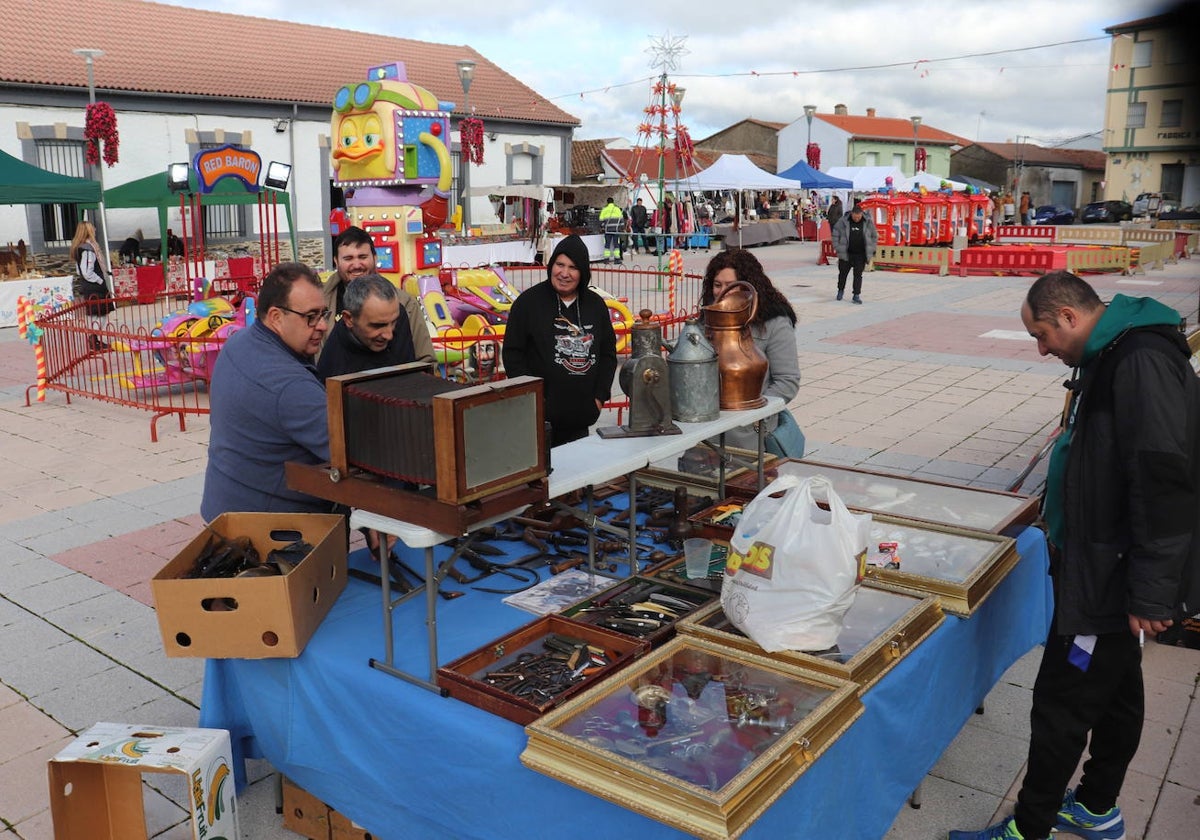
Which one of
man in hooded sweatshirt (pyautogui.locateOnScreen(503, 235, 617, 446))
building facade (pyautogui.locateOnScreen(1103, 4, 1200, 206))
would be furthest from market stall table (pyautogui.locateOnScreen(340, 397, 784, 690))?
building facade (pyautogui.locateOnScreen(1103, 4, 1200, 206))

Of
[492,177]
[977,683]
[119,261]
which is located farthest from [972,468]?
[492,177]

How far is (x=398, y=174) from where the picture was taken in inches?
434

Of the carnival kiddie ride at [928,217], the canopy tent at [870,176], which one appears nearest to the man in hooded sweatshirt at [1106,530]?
the carnival kiddie ride at [928,217]

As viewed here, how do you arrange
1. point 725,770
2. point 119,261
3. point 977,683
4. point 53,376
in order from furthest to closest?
point 119,261 → point 53,376 → point 977,683 → point 725,770

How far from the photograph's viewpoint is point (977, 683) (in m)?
3.45

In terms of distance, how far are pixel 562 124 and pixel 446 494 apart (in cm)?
3033

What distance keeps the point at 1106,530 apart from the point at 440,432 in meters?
1.89

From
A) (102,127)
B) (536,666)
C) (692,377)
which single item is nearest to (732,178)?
(102,127)

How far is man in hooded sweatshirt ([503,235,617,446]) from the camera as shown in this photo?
15.6 ft

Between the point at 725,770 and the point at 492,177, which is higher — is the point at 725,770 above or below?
below

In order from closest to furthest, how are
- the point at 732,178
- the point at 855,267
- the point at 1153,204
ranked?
the point at 855,267 < the point at 732,178 < the point at 1153,204

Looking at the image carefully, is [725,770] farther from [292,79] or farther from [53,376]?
[292,79]

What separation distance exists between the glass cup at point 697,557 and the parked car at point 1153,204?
153 feet

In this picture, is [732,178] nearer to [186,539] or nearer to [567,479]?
[186,539]
